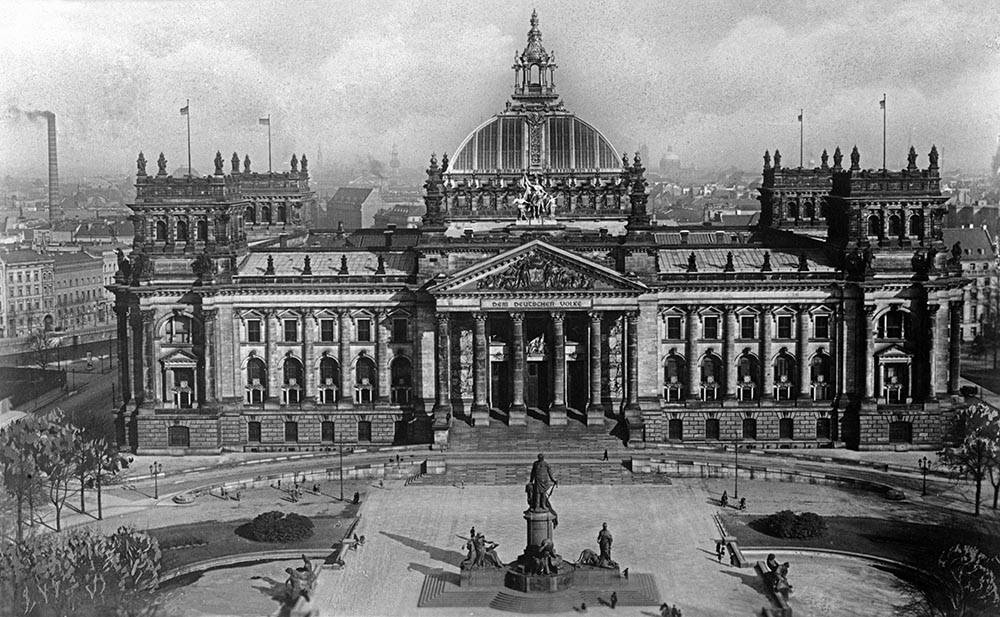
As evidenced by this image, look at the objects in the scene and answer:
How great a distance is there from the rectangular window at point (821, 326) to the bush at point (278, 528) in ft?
157

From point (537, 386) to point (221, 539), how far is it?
118 feet

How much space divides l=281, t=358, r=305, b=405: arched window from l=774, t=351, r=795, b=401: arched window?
127 ft

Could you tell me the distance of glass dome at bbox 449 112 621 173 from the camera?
464ft

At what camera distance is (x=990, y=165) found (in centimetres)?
12006

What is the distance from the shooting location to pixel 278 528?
3541 inches

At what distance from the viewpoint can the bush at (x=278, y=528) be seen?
89.6m

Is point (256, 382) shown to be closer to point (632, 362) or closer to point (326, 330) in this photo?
point (326, 330)

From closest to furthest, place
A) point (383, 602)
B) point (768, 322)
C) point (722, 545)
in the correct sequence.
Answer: point (383, 602), point (722, 545), point (768, 322)

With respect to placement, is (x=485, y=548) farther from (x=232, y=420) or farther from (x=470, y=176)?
(x=470, y=176)

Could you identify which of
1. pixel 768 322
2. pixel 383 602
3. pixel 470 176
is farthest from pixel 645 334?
pixel 383 602

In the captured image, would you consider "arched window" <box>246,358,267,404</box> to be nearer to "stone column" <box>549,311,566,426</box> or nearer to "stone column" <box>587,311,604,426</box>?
"stone column" <box>549,311,566,426</box>

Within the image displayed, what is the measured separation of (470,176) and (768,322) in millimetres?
36334

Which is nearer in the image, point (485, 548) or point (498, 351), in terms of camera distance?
point (485, 548)

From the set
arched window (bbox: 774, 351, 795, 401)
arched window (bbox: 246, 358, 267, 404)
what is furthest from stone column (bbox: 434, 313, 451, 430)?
arched window (bbox: 774, 351, 795, 401)
